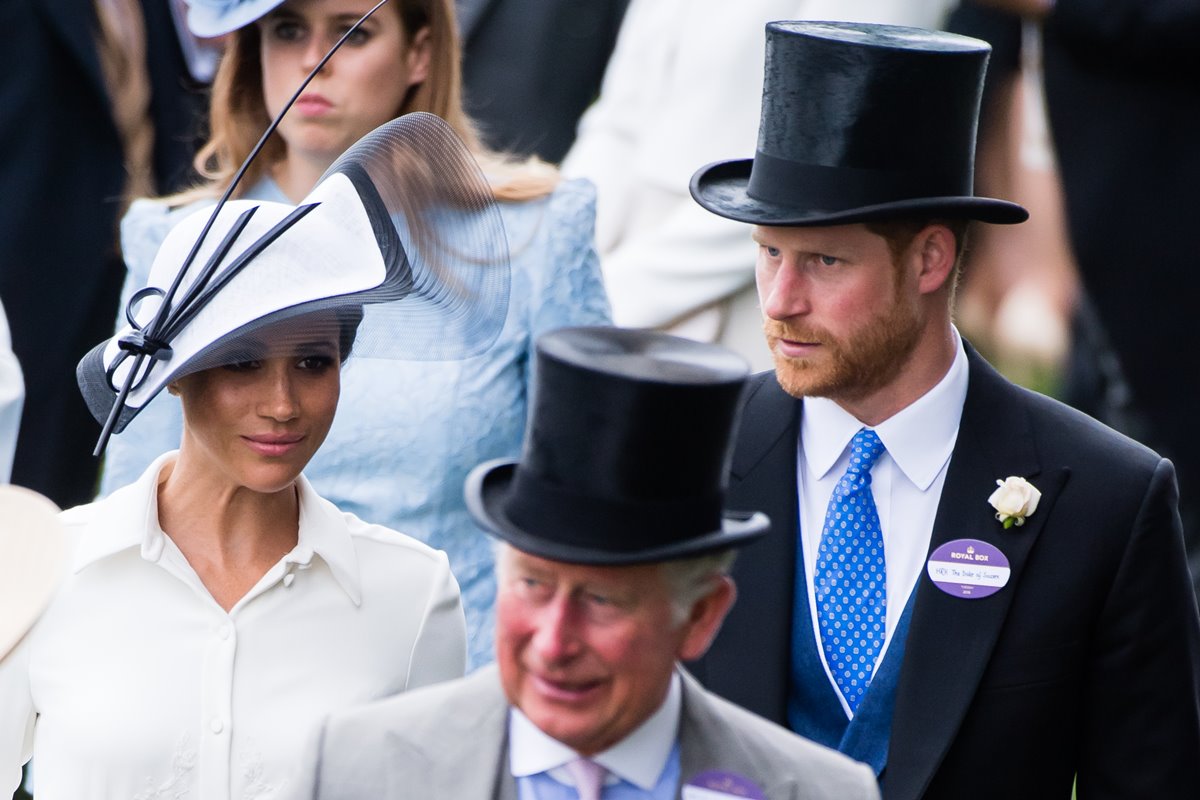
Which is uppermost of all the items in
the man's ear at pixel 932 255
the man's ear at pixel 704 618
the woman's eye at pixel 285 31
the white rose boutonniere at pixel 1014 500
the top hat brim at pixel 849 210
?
the top hat brim at pixel 849 210

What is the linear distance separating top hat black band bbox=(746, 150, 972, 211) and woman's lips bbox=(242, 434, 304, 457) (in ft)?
3.34

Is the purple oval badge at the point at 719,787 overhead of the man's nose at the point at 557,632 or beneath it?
beneath

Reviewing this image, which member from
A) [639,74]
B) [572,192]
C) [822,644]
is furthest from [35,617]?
[639,74]

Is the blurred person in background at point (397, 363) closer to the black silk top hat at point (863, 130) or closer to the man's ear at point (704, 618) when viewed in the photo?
the black silk top hat at point (863, 130)

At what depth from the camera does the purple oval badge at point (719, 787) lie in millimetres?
3521

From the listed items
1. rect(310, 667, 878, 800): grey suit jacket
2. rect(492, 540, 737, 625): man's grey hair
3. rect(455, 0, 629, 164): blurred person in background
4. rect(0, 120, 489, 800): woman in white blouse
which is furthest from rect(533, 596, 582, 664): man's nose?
rect(455, 0, 629, 164): blurred person in background

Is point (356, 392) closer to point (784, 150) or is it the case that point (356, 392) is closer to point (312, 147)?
point (312, 147)

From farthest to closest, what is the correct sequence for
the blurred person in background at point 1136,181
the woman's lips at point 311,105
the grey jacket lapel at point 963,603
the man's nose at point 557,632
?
the blurred person in background at point 1136,181
the woman's lips at point 311,105
the grey jacket lapel at point 963,603
the man's nose at point 557,632

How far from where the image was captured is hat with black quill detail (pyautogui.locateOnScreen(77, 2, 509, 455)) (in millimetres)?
4062

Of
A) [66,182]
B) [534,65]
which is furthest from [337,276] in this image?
[534,65]

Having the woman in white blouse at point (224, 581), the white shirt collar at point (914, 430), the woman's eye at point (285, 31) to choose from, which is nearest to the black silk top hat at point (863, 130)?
the white shirt collar at point (914, 430)

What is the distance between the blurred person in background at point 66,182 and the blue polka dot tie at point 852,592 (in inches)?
113

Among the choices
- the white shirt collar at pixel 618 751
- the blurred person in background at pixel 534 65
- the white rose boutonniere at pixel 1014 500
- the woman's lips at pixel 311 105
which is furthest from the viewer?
the blurred person in background at pixel 534 65

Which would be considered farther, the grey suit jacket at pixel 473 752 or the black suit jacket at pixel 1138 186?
the black suit jacket at pixel 1138 186
